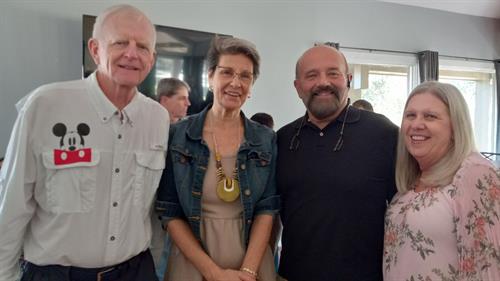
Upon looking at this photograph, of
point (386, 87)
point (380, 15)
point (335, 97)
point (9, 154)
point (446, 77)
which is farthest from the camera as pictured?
point (446, 77)

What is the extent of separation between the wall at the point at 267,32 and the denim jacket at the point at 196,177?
2689mm

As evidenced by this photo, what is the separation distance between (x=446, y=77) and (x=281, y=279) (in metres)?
5.63

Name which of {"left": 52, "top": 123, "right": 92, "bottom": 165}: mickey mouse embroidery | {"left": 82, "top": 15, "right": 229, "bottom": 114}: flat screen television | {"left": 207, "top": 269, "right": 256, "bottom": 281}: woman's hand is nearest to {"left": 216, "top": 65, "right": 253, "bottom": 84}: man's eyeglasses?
{"left": 52, "top": 123, "right": 92, "bottom": 165}: mickey mouse embroidery

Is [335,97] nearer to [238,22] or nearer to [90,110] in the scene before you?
[90,110]

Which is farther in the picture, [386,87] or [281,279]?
[386,87]

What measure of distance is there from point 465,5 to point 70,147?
6131 millimetres

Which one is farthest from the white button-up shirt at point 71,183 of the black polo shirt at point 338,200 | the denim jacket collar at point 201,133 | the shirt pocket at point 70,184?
the black polo shirt at point 338,200

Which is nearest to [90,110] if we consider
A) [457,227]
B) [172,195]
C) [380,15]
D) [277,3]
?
[172,195]

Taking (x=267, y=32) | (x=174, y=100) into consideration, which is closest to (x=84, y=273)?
(x=174, y=100)

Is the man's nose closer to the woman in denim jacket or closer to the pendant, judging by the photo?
the woman in denim jacket

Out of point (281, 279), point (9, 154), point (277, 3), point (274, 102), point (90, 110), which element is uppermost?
point (277, 3)

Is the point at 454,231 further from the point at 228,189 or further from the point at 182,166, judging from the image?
the point at 182,166

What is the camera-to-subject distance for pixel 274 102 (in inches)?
190

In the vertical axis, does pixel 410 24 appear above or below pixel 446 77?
above
